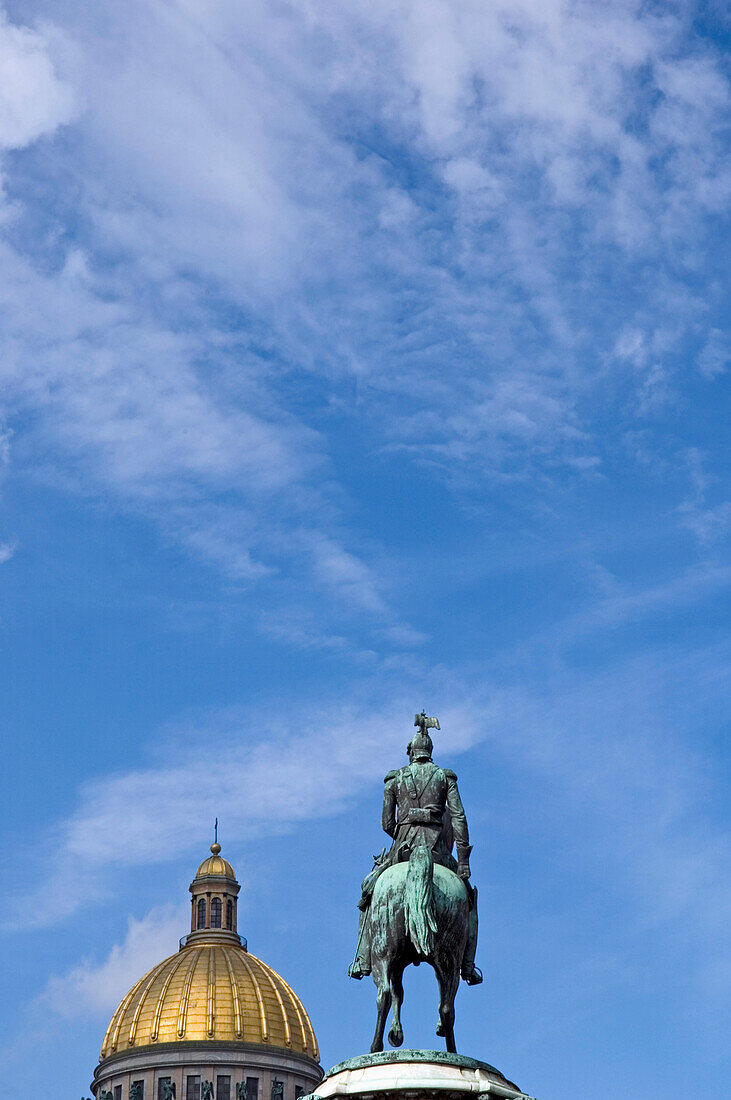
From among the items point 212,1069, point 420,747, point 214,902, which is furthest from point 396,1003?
point 214,902

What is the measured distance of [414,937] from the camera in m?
31.1

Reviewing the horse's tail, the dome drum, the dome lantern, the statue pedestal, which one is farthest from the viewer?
the dome lantern

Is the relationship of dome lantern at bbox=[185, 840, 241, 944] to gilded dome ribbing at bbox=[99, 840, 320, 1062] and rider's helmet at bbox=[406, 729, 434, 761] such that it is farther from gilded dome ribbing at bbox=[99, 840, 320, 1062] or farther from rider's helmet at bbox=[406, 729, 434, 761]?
rider's helmet at bbox=[406, 729, 434, 761]

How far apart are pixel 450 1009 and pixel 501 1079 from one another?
1786 mm

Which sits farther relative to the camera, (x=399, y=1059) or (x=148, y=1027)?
(x=148, y=1027)

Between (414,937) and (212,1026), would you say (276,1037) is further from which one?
(414,937)

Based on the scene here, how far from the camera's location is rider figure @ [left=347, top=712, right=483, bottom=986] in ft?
106

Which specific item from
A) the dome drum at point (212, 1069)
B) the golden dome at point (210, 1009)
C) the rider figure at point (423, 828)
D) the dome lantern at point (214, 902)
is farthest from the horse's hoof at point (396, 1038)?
the dome lantern at point (214, 902)

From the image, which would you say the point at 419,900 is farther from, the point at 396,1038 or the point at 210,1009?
the point at 210,1009

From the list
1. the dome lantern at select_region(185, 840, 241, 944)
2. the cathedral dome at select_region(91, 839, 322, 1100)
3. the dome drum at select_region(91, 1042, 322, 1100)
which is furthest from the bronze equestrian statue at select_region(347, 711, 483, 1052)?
the dome lantern at select_region(185, 840, 241, 944)

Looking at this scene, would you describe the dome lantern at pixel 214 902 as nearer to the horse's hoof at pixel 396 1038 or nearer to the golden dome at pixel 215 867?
the golden dome at pixel 215 867

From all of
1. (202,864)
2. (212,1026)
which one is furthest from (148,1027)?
(202,864)

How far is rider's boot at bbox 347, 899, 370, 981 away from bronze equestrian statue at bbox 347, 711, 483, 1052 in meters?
0.01

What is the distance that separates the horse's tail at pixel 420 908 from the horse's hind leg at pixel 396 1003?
22.0 inches
